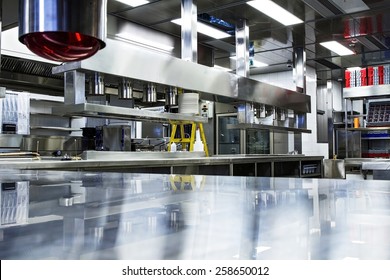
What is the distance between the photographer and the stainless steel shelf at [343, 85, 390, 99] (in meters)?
5.20

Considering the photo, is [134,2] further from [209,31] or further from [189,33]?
[209,31]

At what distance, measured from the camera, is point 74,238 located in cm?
41

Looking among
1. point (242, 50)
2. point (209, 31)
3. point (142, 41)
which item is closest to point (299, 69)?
point (209, 31)

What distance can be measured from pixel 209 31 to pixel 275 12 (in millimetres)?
939

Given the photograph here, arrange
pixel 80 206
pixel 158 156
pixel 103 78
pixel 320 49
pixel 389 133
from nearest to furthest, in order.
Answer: pixel 80 206, pixel 103 78, pixel 158 156, pixel 320 49, pixel 389 133

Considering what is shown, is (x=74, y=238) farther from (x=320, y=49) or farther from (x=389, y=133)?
(x=389, y=133)

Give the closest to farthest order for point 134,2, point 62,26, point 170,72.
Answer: point 62,26 → point 170,72 → point 134,2

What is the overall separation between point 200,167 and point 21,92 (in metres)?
Answer: 3.49

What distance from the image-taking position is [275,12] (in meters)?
4.33

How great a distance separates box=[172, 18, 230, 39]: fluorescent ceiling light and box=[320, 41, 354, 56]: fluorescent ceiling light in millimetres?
1626

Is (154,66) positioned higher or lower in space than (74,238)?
higher

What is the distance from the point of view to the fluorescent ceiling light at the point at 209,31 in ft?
15.3

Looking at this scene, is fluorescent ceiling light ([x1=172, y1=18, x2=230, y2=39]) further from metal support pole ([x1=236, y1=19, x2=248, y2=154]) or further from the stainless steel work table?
the stainless steel work table

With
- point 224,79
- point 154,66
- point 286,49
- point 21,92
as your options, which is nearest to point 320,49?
point 286,49
